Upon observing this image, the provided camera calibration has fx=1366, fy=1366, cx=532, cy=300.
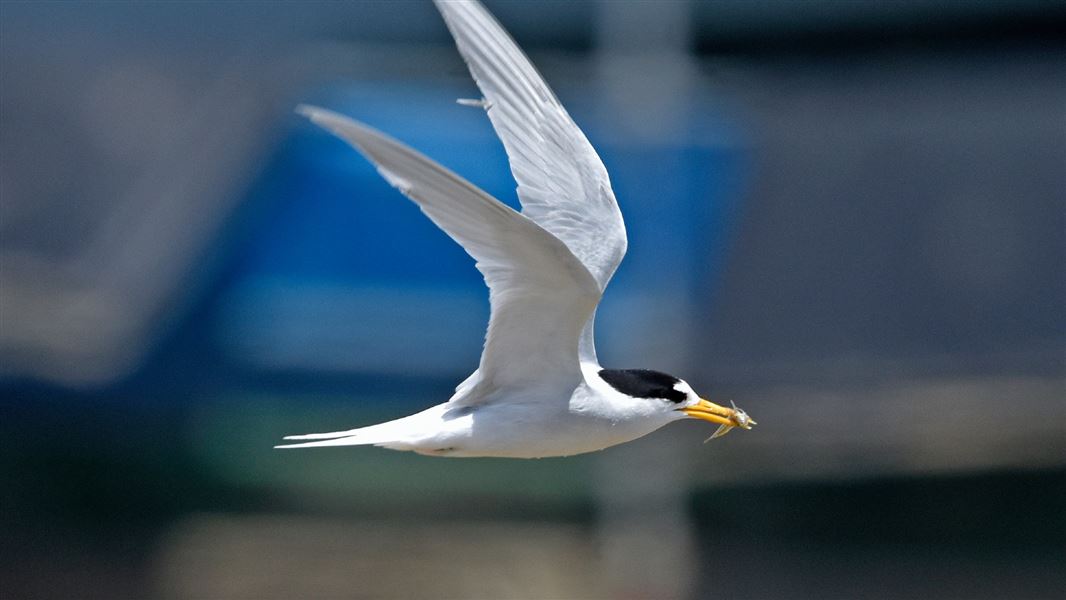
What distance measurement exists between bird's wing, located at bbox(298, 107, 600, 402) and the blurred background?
10.6ft

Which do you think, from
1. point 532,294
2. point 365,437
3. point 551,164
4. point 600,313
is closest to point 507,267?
point 532,294

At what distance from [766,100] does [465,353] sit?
1873 mm

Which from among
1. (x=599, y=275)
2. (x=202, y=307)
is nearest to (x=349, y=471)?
(x=202, y=307)

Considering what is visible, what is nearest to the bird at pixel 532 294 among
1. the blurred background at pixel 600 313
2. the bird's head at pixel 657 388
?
the bird's head at pixel 657 388

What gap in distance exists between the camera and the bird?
1.77 m

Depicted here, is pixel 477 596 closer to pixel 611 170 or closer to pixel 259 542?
pixel 259 542

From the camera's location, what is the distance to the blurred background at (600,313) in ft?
18.0

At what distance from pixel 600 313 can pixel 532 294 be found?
3448 mm

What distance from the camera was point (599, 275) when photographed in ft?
7.20

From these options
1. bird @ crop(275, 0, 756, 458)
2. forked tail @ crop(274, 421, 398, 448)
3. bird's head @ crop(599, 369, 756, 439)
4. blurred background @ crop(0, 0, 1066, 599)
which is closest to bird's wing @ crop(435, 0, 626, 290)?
bird @ crop(275, 0, 756, 458)

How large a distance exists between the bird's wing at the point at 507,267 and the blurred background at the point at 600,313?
323cm

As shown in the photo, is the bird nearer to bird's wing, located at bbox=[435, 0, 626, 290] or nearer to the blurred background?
bird's wing, located at bbox=[435, 0, 626, 290]

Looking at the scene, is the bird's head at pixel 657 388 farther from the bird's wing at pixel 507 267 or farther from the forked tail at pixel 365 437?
the forked tail at pixel 365 437

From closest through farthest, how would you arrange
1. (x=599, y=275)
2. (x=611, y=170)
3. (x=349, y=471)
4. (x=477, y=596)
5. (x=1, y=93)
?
1. (x=599, y=275)
2. (x=477, y=596)
3. (x=611, y=170)
4. (x=349, y=471)
5. (x=1, y=93)
